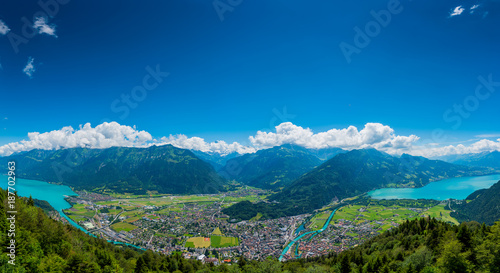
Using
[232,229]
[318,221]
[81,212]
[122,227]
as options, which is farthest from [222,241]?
[81,212]

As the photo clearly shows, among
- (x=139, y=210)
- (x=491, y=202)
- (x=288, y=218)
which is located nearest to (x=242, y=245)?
(x=288, y=218)

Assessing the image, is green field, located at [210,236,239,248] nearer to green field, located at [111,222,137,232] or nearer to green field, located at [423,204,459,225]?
green field, located at [111,222,137,232]

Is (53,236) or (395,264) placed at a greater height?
(53,236)

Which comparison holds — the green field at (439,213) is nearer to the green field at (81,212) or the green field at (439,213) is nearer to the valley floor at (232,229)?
the valley floor at (232,229)

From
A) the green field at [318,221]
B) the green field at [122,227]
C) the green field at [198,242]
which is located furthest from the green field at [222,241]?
the green field at [318,221]

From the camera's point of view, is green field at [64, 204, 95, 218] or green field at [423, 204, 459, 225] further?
green field at [64, 204, 95, 218]

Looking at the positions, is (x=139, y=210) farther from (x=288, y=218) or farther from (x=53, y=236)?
(x=53, y=236)

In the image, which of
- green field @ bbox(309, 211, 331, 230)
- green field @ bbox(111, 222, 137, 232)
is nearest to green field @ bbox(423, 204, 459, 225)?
green field @ bbox(309, 211, 331, 230)
